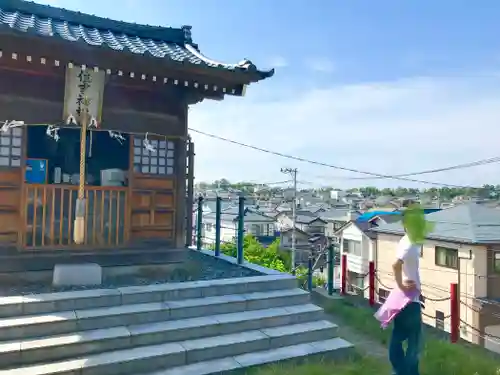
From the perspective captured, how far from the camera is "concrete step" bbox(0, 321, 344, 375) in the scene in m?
4.26

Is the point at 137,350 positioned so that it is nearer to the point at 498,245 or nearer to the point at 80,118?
the point at 80,118

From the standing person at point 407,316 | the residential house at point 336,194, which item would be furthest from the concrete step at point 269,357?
the residential house at point 336,194

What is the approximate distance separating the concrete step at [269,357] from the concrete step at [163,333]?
0.17m

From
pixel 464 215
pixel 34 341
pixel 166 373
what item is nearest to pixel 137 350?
pixel 166 373

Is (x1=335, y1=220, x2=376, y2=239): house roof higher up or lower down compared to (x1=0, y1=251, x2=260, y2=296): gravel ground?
lower down

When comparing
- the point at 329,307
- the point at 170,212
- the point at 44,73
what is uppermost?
the point at 44,73

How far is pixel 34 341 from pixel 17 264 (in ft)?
7.33

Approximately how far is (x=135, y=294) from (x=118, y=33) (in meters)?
5.01

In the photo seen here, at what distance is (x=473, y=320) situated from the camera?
1830 cm

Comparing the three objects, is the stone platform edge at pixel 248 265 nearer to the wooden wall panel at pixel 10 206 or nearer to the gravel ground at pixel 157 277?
the gravel ground at pixel 157 277

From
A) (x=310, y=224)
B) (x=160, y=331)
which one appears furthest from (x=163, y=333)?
(x=310, y=224)

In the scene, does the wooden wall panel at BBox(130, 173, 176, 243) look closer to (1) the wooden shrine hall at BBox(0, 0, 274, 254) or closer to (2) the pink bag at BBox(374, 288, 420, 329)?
(1) the wooden shrine hall at BBox(0, 0, 274, 254)

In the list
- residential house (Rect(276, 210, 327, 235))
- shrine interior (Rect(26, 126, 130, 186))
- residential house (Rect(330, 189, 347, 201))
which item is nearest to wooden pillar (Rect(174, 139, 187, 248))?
shrine interior (Rect(26, 126, 130, 186))

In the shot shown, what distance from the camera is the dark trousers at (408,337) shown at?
157 inches
